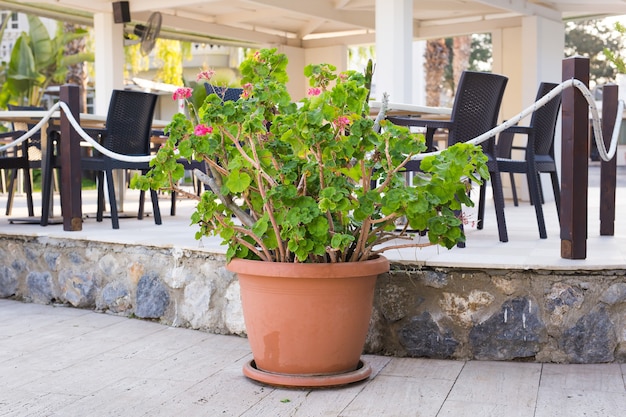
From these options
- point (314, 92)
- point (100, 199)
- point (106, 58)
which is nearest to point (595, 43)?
point (106, 58)

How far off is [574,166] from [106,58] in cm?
656

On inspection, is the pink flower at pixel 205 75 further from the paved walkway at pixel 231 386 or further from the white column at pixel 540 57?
the white column at pixel 540 57

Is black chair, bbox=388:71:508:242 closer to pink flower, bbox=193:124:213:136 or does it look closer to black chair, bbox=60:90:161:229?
pink flower, bbox=193:124:213:136

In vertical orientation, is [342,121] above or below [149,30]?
below

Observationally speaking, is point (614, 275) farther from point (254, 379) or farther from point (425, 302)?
point (254, 379)

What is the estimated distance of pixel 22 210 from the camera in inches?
299

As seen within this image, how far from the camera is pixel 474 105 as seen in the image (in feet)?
14.9

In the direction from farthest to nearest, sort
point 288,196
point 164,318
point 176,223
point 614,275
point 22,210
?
point 22,210, point 176,223, point 164,318, point 614,275, point 288,196

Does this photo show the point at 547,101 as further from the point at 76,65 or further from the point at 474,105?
the point at 76,65

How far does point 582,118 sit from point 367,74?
1.01 meters

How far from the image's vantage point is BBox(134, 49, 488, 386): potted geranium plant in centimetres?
301

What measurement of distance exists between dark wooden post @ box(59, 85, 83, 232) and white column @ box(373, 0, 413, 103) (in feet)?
10.6

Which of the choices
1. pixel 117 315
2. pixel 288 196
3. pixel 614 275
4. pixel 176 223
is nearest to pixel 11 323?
pixel 117 315

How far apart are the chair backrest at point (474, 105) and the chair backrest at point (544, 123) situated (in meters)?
0.45
